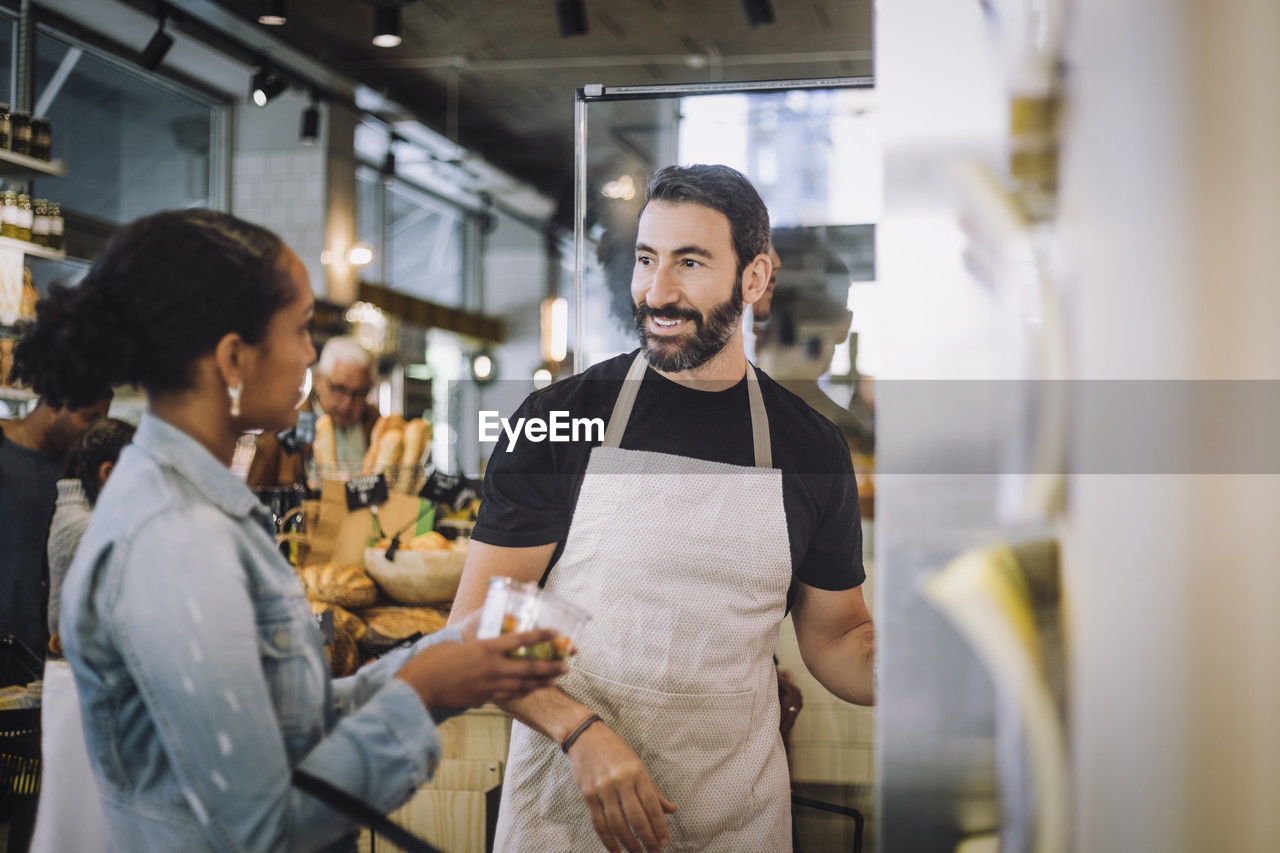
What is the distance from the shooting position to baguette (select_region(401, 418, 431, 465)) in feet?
14.2

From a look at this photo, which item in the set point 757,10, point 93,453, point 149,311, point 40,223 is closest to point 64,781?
point 93,453

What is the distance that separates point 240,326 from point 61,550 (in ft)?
6.33

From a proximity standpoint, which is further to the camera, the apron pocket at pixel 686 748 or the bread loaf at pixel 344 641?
the bread loaf at pixel 344 641

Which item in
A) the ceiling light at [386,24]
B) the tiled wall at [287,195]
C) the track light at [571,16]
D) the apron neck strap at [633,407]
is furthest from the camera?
the tiled wall at [287,195]

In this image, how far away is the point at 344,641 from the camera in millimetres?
2703

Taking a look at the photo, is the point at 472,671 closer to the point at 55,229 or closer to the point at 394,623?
the point at 394,623

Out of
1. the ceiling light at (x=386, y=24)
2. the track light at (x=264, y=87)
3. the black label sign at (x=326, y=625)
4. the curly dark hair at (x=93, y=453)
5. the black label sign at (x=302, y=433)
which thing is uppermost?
the track light at (x=264, y=87)

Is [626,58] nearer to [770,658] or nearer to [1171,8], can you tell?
[770,658]

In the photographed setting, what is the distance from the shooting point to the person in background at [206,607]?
100 centimetres

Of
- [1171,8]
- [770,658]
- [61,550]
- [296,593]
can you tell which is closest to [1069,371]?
[1171,8]

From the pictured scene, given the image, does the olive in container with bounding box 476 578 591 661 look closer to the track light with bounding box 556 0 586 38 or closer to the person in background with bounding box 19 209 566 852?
the person in background with bounding box 19 209 566 852

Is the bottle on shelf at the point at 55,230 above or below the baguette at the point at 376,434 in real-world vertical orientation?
above

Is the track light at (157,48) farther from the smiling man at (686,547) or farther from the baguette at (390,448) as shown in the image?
the smiling man at (686,547)

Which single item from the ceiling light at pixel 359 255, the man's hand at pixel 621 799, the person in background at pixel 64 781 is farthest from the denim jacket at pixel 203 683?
the ceiling light at pixel 359 255
